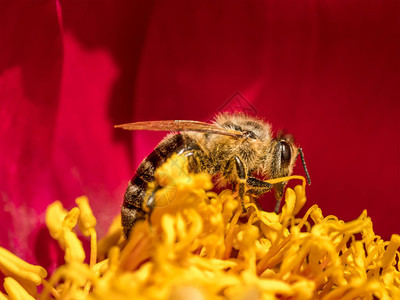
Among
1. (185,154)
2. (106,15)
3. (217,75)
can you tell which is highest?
(106,15)

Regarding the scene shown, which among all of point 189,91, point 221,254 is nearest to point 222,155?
point 221,254

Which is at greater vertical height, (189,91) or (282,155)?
(189,91)

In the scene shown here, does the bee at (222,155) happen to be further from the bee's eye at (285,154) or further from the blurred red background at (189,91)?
the blurred red background at (189,91)

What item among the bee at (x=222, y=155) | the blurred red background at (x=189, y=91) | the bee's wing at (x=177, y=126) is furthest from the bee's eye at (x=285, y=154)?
the blurred red background at (x=189, y=91)

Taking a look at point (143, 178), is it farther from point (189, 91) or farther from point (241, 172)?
point (189, 91)

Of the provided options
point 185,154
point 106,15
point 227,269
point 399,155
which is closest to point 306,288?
point 227,269

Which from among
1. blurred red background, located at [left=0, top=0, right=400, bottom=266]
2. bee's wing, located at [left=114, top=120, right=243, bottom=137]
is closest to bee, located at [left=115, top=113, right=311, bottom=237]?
bee's wing, located at [left=114, top=120, right=243, bottom=137]

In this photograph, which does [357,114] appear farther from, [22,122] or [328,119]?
[22,122]
